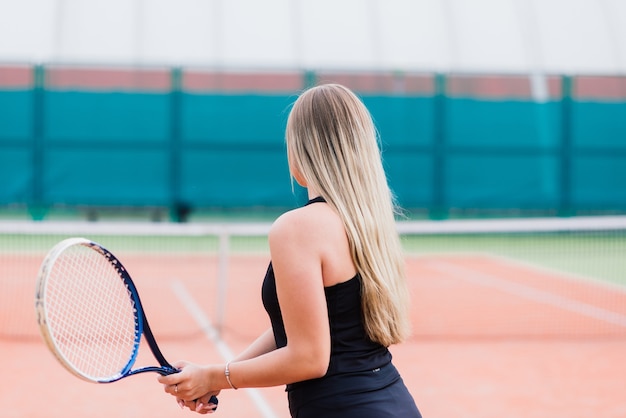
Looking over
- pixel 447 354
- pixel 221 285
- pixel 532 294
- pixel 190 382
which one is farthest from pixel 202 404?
pixel 532 294

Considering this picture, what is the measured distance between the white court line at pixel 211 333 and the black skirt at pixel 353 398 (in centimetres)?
246

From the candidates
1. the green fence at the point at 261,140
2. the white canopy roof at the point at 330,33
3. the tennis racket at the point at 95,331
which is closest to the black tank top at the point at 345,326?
the tennis racket at the point at 95,331

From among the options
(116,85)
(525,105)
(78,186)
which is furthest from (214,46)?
(525,105)

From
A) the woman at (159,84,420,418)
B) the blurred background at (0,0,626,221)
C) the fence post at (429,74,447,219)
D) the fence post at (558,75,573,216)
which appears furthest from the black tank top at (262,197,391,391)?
the fence post at (558,75,573,216)

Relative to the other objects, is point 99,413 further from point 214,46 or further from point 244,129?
point 214,46

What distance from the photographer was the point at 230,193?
13.3m

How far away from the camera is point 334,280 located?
1.67 m

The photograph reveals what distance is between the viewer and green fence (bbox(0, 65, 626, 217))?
508 inches

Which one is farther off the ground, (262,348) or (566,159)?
(566,159)

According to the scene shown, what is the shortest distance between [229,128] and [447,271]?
15.9 feet

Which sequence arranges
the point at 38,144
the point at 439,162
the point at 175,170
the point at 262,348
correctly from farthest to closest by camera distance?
1. the point at 439,162
2. the point at 175,170
3. the point at 38,144
4. the point at 262,348

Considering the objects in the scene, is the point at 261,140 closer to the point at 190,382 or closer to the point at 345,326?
the point at 190,382

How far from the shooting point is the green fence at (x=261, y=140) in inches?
508

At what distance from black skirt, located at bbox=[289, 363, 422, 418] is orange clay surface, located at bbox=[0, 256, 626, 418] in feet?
8.14
